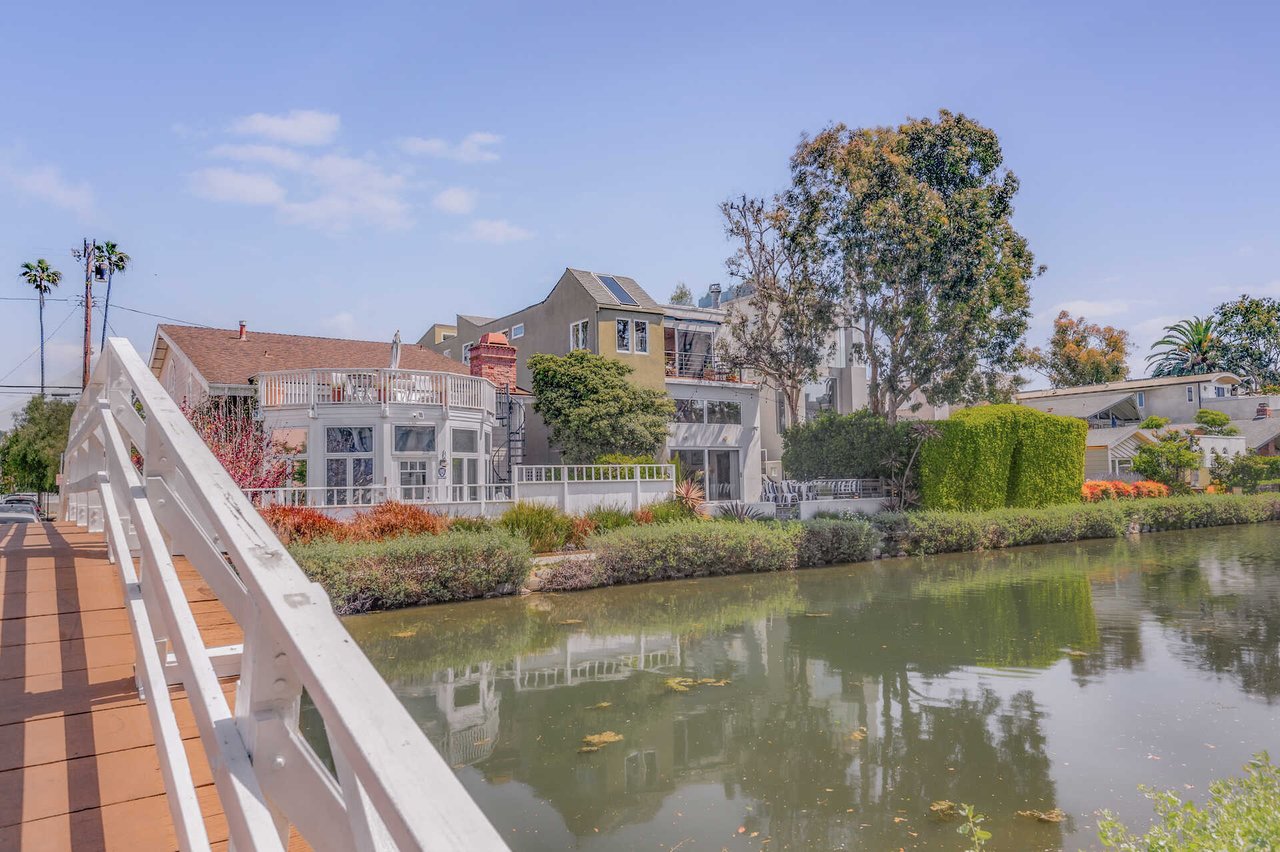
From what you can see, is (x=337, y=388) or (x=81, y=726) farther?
(x=337, y=388)

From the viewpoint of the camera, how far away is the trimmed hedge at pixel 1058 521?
2517 cm

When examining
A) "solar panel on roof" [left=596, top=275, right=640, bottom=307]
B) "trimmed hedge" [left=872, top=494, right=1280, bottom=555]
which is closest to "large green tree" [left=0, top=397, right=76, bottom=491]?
"solar panel on roof" [left=596, top=275, right=640, bottom=307]

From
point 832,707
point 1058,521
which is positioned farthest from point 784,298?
point 832,707

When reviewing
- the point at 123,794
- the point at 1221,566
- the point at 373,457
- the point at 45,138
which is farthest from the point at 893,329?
the point at 123,794

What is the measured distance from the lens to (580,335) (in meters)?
30.4

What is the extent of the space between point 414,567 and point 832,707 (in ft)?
31.7

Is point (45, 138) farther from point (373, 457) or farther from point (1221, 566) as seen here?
point (1221, 566)

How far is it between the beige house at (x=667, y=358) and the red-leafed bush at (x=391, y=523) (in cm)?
1033

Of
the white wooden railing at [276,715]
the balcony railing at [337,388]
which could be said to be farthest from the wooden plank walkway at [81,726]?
the balcony railing at [337,388]

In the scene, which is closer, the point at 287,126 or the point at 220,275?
the point at 287,126

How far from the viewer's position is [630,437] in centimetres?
2653

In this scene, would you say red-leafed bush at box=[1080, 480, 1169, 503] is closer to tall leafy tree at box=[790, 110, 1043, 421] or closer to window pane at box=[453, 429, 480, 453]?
tall leafy tree at box=[790, 110, 1043, 421]

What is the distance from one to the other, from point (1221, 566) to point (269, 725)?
86.2 feet

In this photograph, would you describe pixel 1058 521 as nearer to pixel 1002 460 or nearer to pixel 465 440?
pixel 1002 460
